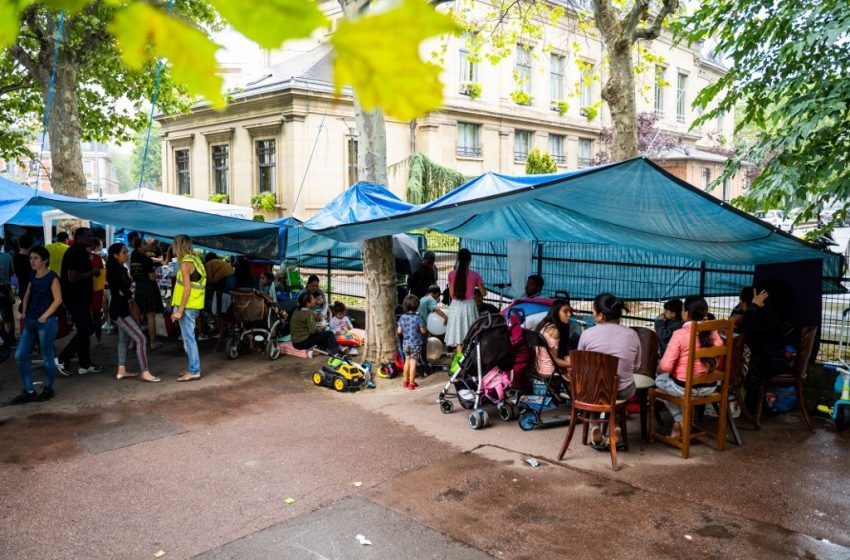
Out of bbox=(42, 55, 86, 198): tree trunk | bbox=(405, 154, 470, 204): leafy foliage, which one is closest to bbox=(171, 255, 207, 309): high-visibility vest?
bbox=(42, 55, 86, 198): tree trunk

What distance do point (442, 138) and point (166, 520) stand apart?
77.0 ft

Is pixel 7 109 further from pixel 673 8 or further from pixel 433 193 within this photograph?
pixel 673 8

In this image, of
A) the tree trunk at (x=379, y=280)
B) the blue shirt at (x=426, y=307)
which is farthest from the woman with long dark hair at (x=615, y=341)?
the blue shirt at (x=426, y=307)

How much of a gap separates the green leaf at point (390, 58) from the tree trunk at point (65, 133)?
15.4 meters

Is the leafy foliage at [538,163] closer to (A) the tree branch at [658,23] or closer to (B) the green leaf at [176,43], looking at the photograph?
(A) the tree branch at [658,23]

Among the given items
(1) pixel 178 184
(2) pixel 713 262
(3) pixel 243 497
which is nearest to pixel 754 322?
(2) pixel 713 262

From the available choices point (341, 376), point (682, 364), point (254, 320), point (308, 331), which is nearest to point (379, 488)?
point (682, 364)

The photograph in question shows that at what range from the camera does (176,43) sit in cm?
111

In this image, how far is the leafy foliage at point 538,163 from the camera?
28.9 metres

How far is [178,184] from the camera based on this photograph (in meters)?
30.2

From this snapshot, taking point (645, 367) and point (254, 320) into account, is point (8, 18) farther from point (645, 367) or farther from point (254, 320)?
point (254, 320)

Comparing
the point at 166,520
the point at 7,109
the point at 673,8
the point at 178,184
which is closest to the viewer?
the point at 166,520

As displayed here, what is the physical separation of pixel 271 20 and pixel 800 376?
22.3ft

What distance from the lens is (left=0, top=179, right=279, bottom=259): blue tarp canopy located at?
7.45 meters
